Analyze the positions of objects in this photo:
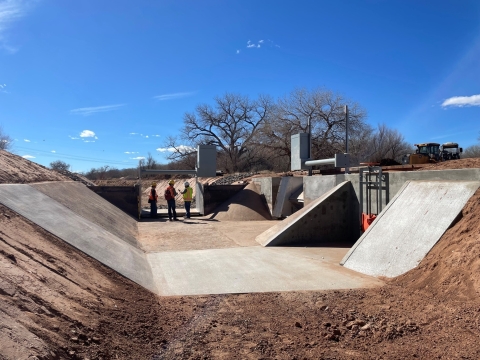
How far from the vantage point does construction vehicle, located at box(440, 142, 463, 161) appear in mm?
27422

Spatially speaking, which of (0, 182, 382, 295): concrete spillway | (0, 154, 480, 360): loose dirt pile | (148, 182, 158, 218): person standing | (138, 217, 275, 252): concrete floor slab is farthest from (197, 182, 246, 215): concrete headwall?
(0, 154, 480, 360): loose dirt pile

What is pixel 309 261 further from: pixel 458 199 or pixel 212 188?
pixel 212 188

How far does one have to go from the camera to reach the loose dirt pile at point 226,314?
3.92 m

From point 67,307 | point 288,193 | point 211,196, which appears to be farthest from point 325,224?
point 211,196

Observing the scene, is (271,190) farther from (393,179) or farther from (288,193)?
(393,179)

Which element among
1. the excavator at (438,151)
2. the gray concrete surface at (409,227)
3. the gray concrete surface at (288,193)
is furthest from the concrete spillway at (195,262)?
the excavator at (438,151)

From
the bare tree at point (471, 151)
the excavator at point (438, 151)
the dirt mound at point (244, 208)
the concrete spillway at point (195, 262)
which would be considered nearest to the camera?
the concrete spillway at point (195, 262)

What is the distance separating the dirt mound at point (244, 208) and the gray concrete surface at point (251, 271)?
886cm

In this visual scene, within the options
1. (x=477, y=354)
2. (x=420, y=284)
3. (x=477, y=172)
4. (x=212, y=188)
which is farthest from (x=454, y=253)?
(x=212, y=188)

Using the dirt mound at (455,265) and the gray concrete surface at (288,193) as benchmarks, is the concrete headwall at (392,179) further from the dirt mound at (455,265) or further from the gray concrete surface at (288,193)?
the gray concrete surface at (288,193)

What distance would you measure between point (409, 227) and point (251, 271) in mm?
3567

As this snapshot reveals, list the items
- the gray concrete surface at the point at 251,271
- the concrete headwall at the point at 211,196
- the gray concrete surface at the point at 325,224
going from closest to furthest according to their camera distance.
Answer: the gray concrete surface at the point at 251,271
the gray concrete surface at the point at 325,224
the concrete headwall at the point at 211,196

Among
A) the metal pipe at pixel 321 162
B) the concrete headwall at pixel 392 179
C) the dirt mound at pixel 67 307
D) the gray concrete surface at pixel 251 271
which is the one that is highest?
the metal pipe at pixel 321 162

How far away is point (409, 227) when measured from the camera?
26.8 feet
